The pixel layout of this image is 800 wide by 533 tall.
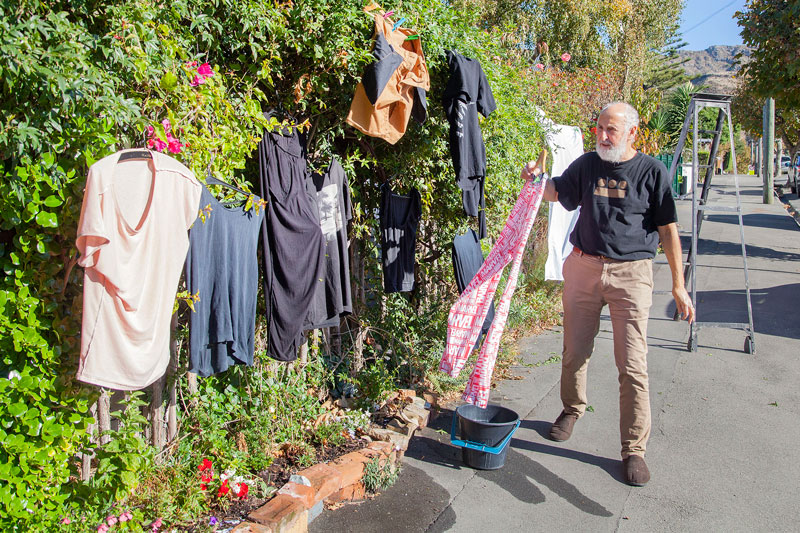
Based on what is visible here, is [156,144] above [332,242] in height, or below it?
above

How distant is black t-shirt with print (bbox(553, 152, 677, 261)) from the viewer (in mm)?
4262

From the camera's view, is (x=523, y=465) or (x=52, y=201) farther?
(x=523, y=465)

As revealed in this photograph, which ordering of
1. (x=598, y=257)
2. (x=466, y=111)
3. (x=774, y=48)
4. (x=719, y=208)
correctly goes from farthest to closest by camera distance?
(x=774, y=48), (x=719, y=208), (x=466, y=111), (x=598, y=257)

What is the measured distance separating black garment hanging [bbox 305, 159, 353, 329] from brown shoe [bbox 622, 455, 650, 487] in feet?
7.15

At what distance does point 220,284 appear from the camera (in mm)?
3443

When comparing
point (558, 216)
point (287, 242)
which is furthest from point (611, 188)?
point (558, 216)

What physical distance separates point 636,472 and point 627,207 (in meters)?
1.78

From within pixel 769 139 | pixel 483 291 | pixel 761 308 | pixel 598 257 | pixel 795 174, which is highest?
pixel 769 139

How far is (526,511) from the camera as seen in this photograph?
12.7 ft

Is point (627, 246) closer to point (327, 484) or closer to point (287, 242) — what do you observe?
point (287, 242)

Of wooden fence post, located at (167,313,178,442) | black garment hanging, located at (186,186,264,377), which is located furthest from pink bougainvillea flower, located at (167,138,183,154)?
wooden fence post, located at (167,313,178,442)

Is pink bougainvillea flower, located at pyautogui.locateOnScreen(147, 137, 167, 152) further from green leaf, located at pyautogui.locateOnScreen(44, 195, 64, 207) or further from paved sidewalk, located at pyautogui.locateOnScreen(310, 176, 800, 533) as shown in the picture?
paved sidewalk, located at pyautogui.locateOnScreen(310, 176, 800, 533)

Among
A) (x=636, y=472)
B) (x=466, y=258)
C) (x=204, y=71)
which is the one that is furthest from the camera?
(x=466, y=258)

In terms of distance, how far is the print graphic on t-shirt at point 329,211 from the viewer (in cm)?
432
